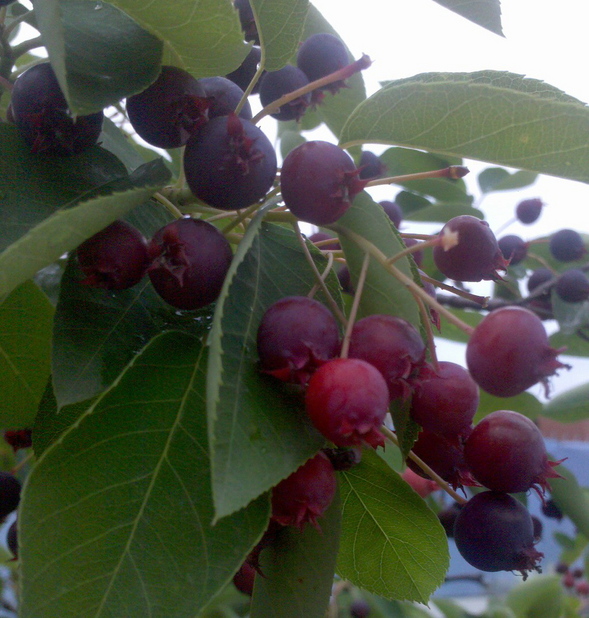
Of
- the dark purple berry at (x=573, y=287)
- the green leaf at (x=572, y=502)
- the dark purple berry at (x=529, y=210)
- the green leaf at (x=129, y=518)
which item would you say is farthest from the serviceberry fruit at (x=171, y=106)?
the dark purple berry at (x=529, y=210)

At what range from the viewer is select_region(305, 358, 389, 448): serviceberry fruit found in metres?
0.52

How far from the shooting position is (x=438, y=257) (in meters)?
0.70

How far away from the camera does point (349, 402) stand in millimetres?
512

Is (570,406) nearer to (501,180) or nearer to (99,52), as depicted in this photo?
(501,180)

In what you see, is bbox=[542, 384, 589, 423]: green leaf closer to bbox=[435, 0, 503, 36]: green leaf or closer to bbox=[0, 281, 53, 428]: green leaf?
bbox=[435, 0, 503, 36]: green leaf

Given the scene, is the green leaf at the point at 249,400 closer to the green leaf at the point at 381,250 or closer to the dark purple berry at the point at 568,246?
the green leaf at the point at 381,250

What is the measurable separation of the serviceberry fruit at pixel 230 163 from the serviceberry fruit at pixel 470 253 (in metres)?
0.20

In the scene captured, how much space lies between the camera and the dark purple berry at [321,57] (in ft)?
3.33

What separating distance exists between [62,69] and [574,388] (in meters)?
2.13

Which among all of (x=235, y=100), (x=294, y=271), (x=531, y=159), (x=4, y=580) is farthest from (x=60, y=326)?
(x=4, y=580)

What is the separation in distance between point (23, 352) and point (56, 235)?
45 cm

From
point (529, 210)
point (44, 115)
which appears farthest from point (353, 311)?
point (529, 210)

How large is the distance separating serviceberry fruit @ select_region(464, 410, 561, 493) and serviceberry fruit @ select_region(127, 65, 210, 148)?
455 mm

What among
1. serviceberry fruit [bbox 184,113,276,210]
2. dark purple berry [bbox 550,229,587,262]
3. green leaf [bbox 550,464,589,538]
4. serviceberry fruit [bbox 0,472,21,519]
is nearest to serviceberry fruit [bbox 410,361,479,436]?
serviceberry fruit [bbox 184,113,276,210]
